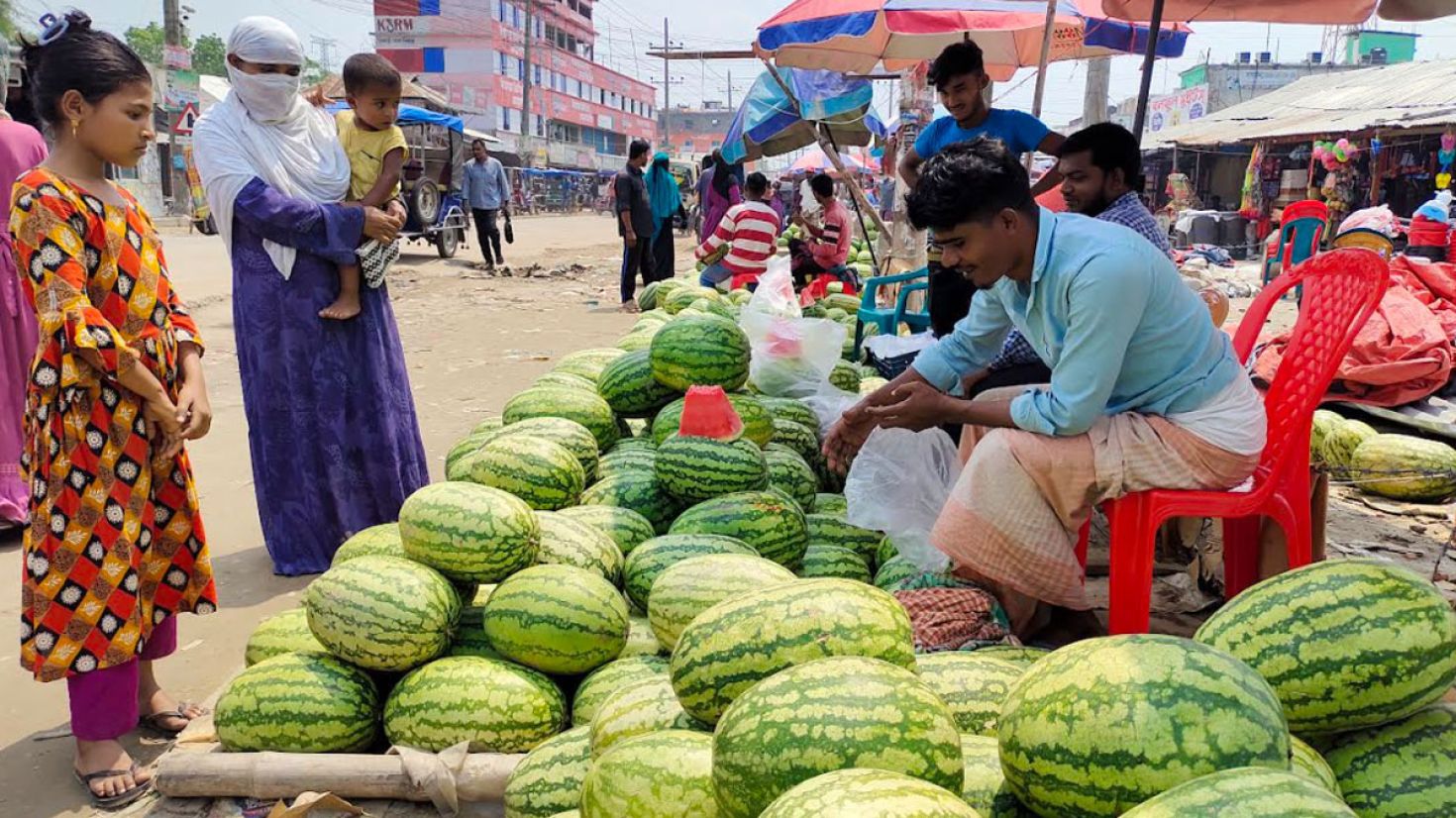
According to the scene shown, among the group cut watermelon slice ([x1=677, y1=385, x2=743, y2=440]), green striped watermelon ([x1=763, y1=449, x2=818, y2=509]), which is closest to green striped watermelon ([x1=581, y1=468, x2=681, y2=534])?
cut watermelon slice ([x1=677, y1=385, x2=743, y2=440])

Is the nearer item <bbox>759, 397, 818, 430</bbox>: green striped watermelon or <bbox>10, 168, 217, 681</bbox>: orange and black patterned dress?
<bbox>10, 168, 217, 681</bbox>: orange and black patterned dress

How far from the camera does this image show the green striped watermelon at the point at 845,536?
371 centimetres

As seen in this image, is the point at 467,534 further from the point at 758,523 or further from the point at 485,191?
the point at 485,191

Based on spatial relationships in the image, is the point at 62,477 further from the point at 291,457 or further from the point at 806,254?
the point at 806,254

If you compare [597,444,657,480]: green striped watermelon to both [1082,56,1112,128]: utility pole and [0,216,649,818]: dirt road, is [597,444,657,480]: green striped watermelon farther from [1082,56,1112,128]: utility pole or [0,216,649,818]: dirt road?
[1082,56,1112,128]: utility pole

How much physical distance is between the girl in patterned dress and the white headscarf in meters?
1.09

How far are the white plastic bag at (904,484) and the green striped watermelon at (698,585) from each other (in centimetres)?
83

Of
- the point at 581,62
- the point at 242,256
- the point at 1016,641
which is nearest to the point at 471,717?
the point at 1016,641

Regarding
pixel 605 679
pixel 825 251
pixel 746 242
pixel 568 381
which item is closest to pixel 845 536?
pixel 605 679

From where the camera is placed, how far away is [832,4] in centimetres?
700

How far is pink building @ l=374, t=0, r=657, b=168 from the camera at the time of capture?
64.5m

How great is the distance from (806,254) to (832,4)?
4145 millimetres

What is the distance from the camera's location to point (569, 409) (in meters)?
4.39

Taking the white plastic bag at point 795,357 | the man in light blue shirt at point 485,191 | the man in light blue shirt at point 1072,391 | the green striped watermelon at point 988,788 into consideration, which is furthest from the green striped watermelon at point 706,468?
the man in light blue shirt at point 485,191
